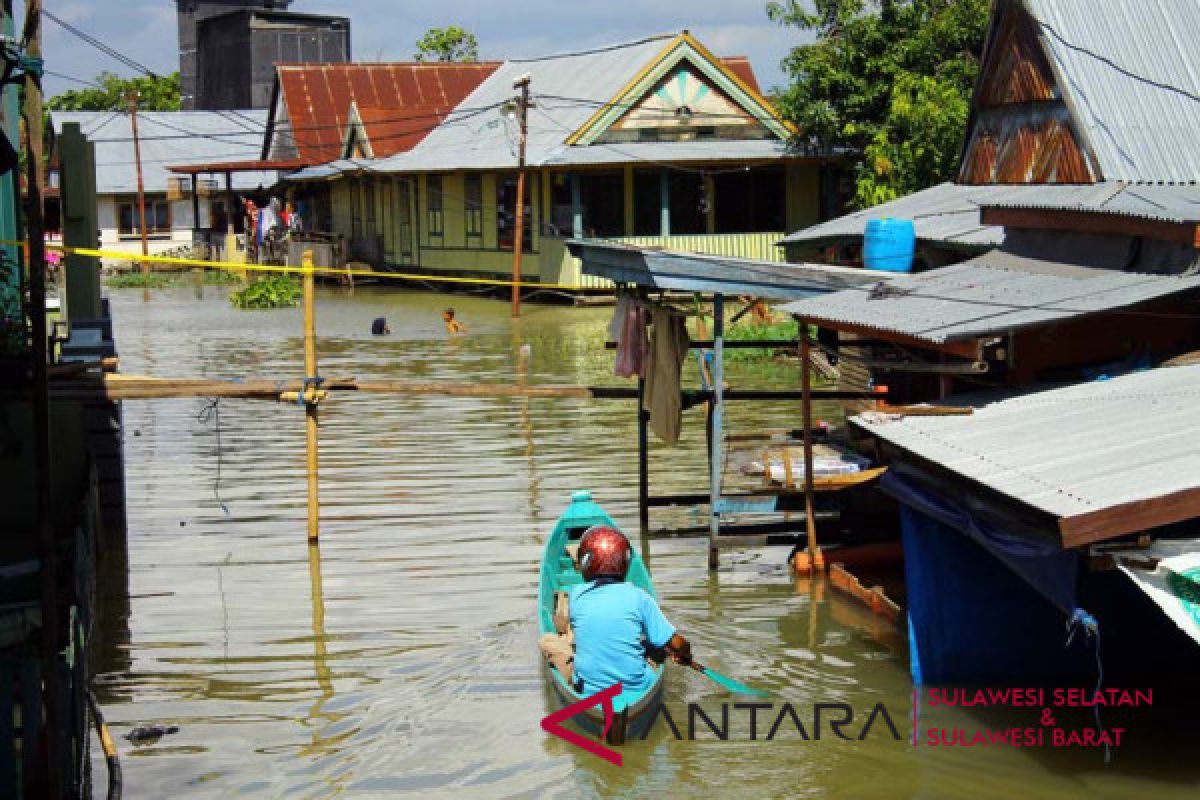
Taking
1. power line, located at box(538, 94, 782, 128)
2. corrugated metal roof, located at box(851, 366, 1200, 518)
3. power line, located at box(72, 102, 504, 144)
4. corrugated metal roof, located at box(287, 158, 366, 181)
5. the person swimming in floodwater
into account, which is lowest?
the person swimming in floodwater

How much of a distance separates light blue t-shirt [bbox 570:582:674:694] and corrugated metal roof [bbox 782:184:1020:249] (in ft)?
23.3

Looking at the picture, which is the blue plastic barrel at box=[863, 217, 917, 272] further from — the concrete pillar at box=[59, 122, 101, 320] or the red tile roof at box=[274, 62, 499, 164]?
the red tile roof at box=[274, 62, 499, 164]

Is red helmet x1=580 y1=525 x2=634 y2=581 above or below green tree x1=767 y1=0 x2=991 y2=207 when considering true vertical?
below

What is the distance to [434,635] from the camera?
12.0 metres

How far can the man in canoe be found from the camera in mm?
9195

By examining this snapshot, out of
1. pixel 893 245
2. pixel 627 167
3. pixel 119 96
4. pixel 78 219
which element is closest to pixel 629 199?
pixel 627 167

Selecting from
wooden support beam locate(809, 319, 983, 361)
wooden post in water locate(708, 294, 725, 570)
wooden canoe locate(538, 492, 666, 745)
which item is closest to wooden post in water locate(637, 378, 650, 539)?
wooden post in water locate(708, 294, 725, 570)

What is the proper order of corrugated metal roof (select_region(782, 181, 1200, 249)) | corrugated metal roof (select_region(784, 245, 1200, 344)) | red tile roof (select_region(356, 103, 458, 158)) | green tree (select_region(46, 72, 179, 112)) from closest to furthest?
corrugated metal roof (select_region(784, 245, 1200, 344)) → corrugated metal roof (select_region(782, 181, 1200, 249)) → red tile roof (select_region(356, 103, 458, 158)) → green tree (select_region(46, 72, 179, 112))

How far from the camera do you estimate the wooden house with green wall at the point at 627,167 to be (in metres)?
34.9

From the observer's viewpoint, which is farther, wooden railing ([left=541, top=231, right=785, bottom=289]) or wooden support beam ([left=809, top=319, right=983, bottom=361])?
wooden railing ([left=541, top=231, right=785, bottom=289])

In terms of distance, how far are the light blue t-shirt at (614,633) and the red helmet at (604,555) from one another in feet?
0.25

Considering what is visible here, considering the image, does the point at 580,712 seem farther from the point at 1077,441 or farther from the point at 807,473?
the point at 807,473

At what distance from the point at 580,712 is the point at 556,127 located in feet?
93.5

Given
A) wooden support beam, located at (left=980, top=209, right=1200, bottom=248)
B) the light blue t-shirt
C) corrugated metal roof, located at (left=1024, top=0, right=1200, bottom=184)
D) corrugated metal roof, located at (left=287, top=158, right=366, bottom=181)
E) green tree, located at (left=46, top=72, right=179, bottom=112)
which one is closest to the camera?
the light blue t-shirt
